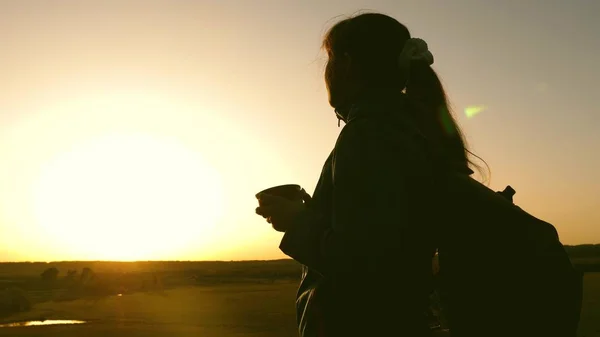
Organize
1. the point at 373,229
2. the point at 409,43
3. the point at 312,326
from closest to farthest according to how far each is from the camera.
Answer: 1. the point at 373,229
2. the point at 312,326
3. the point at 409,43

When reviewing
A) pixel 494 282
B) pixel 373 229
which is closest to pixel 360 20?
pixel 373 229

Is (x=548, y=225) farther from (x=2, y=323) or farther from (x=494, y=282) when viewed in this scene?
(x=2, y=323)

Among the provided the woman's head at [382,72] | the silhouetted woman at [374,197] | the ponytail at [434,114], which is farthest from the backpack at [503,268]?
the woman's head at [382,72]

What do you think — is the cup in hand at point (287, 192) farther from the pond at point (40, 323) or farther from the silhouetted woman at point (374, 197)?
the pond at point (40, 323)

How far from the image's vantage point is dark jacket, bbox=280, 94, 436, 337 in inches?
75.0

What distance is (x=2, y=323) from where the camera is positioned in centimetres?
1441

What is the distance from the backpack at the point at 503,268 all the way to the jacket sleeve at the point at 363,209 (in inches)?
9.2

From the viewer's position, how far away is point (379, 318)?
2023mm

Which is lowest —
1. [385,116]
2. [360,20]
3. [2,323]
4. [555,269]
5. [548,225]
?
[2,323]

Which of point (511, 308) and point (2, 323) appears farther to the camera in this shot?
point (2, 323)

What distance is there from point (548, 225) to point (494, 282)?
0.29 m

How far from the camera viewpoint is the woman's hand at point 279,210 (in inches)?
87.6

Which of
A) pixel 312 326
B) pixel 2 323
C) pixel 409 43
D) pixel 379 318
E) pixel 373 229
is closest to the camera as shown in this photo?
pixel 373 229

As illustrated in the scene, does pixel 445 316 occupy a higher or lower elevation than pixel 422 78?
lower
